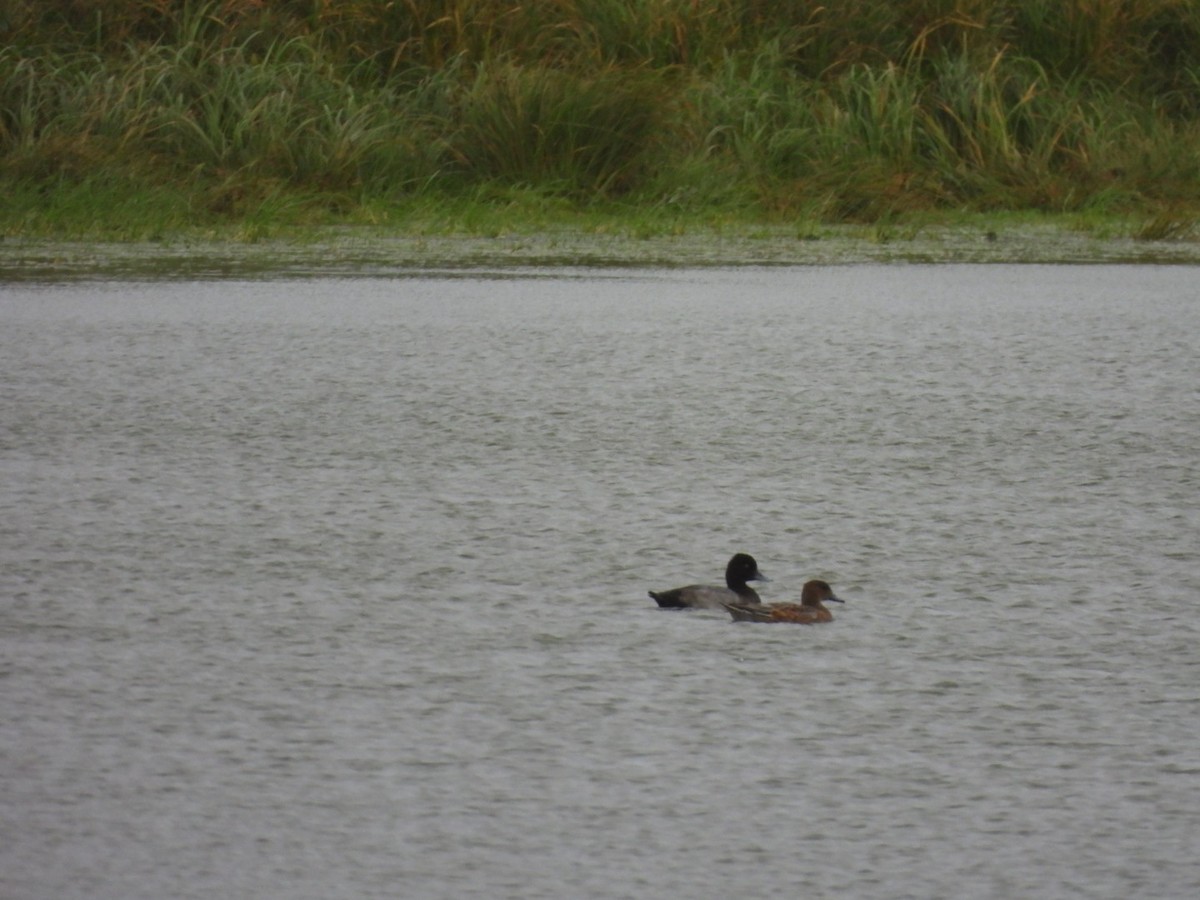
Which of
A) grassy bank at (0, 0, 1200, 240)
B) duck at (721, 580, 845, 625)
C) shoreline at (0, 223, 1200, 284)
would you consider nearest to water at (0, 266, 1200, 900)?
duck at (721, 580, 845, 625)

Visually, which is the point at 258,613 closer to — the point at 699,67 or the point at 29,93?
the point at 29,93

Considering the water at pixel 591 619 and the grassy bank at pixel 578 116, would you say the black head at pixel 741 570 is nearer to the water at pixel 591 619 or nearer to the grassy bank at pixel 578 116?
the water at pixel 591 619

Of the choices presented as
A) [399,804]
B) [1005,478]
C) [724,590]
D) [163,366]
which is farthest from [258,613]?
[163,366]

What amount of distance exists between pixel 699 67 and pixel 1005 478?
8191 millimetres

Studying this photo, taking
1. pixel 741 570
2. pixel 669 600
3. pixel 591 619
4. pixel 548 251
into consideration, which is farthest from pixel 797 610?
pixel 548 251

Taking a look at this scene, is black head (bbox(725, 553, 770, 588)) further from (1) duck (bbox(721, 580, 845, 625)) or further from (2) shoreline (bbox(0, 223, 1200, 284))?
(2) shoreline (bbox(0, 223, 1200, 284))

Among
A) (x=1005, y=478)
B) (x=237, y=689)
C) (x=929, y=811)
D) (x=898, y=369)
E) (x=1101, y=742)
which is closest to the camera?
(x=929, y=811)

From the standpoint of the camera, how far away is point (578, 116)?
468 inches

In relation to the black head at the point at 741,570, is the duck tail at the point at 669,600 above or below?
below

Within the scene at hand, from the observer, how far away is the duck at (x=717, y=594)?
3.76 m

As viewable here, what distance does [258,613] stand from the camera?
12.4 feet

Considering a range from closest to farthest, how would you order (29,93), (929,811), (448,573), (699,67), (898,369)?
(929,811) → (448,573) → (898,369) → (29,93) → (699,67)

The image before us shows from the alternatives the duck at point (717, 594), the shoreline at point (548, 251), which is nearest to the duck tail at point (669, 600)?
the duck at point (717, 594)

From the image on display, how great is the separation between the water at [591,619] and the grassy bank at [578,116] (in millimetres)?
4386
